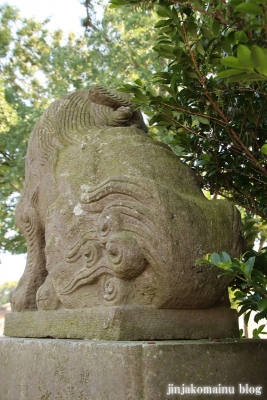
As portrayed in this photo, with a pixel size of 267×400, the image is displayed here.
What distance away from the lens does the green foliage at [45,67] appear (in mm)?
9648

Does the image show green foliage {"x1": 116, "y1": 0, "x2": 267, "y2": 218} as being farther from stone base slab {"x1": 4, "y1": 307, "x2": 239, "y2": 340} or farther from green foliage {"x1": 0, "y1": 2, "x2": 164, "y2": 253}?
green foliage {"x1": 0, "y1": 2, "x2": 164, "y2": 253}

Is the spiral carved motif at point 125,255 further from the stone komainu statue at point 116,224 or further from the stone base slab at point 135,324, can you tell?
the stone base slab at point 135,324

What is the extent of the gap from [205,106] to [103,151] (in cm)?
62

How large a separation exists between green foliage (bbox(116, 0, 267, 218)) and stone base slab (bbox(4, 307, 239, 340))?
76 cm

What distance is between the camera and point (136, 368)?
6.53ft

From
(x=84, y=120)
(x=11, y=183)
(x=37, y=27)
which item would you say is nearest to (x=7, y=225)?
(x=11, y=183)

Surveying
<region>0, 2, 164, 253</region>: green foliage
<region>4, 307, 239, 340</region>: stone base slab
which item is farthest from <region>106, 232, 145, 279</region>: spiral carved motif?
<region>0, 2, 164, 253</region>: green foliage

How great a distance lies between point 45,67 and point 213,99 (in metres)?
9.96

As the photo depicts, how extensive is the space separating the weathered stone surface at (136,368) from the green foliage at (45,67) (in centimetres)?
743

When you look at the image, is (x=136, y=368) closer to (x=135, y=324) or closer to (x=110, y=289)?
(x=135, y=324)

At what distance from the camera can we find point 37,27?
1180cm

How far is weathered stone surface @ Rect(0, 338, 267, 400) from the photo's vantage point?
1992 millimetres

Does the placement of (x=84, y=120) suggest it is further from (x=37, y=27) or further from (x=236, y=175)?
(x=37, y=27)

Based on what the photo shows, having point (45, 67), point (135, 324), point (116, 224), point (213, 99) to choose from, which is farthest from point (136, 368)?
point (45, 67)
